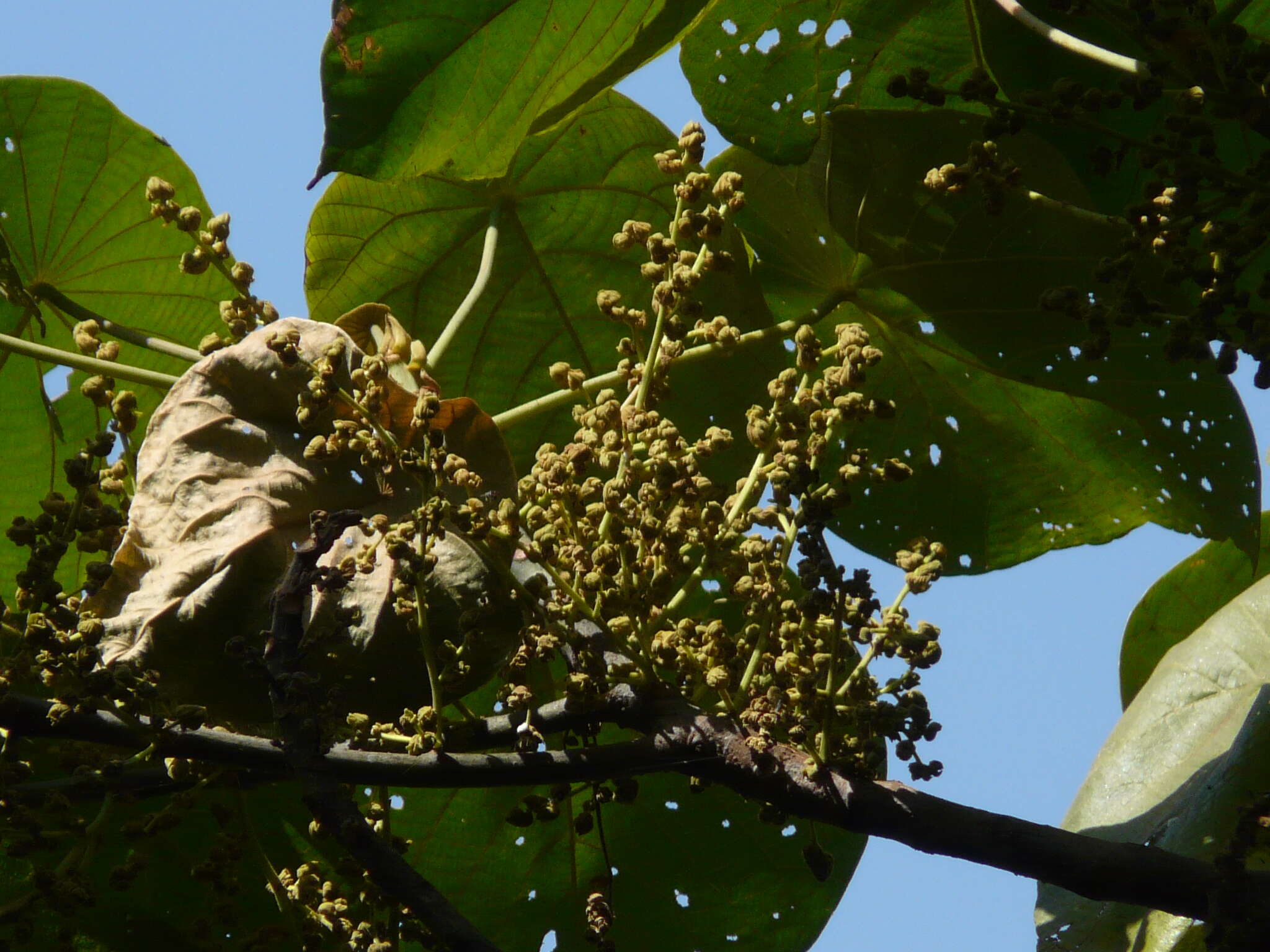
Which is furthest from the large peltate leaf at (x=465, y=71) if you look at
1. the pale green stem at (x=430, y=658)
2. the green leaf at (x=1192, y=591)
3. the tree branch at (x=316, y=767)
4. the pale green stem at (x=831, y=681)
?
the green leaf at (x=1192, y=591)

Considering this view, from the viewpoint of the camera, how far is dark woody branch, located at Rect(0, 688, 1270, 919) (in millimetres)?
1161

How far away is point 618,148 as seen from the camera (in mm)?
2283

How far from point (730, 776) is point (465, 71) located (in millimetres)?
1026

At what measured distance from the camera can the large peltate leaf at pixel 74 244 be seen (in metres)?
2.18

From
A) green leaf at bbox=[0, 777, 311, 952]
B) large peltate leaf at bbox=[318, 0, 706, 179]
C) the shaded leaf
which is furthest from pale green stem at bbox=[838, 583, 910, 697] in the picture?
green leaf at bbox=[0, 777, 311, 952]

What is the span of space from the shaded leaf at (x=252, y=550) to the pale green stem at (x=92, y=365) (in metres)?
0.08

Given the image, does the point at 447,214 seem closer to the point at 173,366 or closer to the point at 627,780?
the point at 173,366

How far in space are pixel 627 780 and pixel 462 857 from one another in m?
1.10

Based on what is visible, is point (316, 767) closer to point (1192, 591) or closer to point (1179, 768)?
point (1179, 768)

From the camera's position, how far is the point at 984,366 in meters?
2.24

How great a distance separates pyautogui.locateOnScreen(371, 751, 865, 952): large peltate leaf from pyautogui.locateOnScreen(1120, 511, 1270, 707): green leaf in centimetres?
85

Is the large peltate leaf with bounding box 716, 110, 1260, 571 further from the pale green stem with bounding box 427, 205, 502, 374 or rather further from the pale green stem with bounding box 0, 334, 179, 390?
the pale green stem with bounding box 0, 334, 179, 390

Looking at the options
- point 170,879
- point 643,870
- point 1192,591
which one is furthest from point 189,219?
point 1192,591

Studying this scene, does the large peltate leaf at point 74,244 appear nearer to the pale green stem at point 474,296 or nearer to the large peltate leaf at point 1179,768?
the pale green stem at point 474,296
